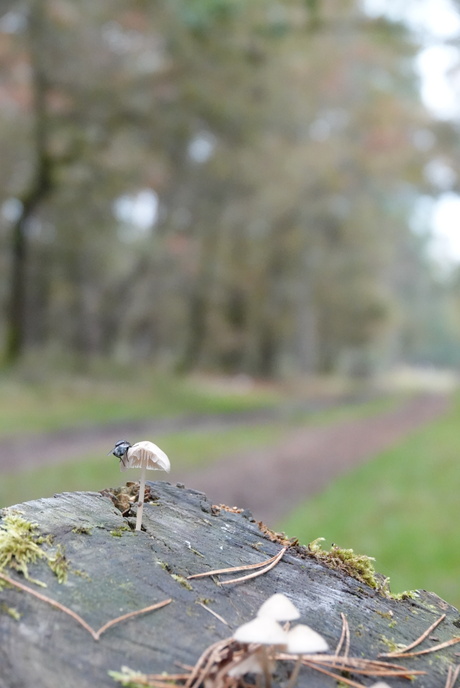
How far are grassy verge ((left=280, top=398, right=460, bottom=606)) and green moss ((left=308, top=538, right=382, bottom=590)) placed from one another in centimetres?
385

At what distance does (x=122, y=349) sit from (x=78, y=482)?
1133 inches

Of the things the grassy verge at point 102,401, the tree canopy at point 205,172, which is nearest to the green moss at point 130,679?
the tree canopy at point 205,172

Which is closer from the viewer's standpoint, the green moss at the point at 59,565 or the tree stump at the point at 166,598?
the tree stump at the point at 166,598

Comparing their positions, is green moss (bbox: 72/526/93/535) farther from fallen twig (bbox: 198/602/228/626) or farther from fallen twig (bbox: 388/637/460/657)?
fallen twig (bbox: 388/637/460/657)

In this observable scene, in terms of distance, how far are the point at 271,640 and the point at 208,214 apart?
23.2m

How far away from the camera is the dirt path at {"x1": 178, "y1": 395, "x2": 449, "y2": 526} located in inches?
364

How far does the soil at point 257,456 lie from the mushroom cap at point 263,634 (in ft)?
20.7

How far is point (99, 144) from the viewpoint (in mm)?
16781

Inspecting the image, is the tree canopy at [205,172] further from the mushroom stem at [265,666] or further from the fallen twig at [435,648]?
the mushroom stem at [265,666]

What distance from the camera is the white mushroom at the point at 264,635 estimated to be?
105 cm

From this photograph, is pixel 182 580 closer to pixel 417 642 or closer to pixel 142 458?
pixel 142 458

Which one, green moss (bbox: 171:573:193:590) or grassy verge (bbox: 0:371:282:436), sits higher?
grassy verge (bbox: 0:371:282:436)

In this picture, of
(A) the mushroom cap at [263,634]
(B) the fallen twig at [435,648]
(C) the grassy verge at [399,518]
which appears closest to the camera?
(A) the mushroom cap at [263,634]

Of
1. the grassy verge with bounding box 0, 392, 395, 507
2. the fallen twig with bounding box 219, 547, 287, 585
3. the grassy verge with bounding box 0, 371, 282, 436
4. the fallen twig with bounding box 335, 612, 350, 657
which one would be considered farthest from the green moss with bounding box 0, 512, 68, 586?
the grassy verge with bounding box 0, 371, 282, 436
